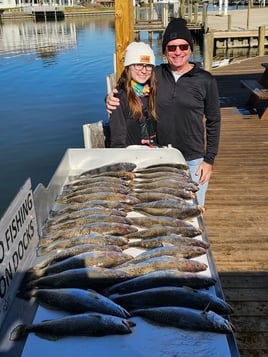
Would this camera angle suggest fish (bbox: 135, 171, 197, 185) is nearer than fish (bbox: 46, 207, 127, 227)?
No

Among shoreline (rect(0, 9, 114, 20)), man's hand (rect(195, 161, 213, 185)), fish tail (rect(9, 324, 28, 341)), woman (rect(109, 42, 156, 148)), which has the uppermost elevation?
shoreline (rect(0, 9, 114, 20))

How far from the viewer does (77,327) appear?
6.10ft

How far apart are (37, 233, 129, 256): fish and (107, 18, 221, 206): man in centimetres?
159

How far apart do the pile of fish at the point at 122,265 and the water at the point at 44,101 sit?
21.5 ft

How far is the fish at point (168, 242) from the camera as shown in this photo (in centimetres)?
252

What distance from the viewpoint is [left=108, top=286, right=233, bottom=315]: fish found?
79.4 inches

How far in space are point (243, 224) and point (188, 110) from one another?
6.43 feet

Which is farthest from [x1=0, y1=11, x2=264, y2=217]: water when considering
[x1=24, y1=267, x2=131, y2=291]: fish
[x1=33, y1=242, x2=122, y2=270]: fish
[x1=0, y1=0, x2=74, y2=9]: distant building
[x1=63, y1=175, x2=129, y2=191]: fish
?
[x1=0, y1=0, x2=74, y2=9]: distant building

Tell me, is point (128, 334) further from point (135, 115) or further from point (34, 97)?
point (34, 97)

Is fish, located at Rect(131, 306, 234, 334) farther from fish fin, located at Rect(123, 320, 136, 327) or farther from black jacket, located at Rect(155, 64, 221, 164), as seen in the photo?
black jacket, located at Rect(155, 64, 221, 164)

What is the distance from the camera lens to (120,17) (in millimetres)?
5906

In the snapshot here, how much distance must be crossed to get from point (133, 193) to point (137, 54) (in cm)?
134

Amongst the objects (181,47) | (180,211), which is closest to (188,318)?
(180,211)

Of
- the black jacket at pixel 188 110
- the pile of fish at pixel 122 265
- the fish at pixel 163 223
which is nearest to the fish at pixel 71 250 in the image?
the pile of fish at pixel 122 265
